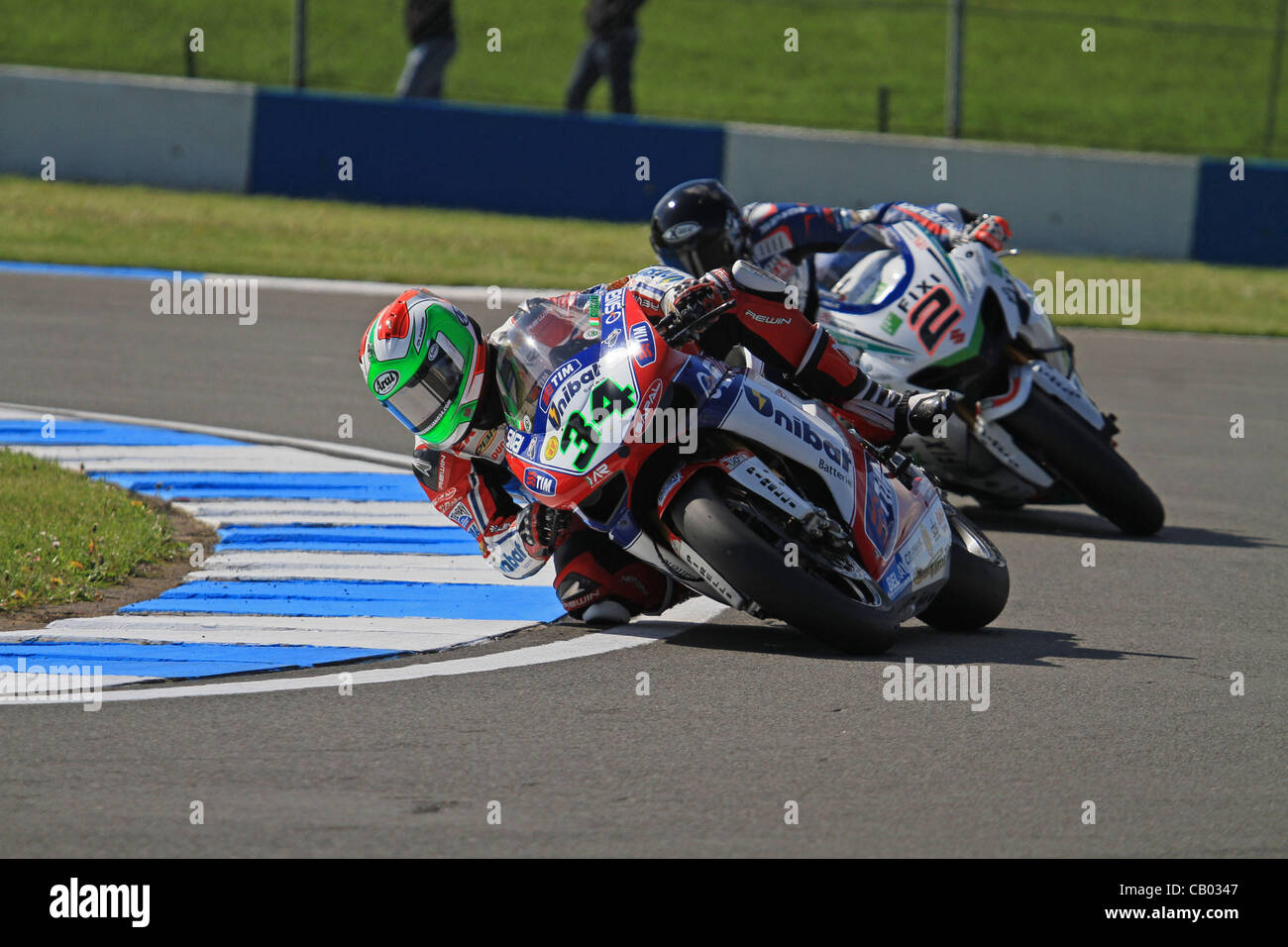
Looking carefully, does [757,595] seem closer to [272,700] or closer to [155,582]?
[272,700]

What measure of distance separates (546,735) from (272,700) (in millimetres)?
872

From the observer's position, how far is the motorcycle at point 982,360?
8.76 meters

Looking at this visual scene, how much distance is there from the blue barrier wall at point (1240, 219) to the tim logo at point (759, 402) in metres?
13.7

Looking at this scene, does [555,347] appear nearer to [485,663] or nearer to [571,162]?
[485,663]

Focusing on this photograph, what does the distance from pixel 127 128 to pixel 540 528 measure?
14.0 metres

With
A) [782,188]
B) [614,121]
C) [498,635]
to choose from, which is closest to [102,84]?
[614,121]

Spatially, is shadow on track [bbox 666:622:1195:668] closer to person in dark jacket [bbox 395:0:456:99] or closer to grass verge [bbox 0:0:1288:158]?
person in dark jacket [bbox 395:0:456:99]

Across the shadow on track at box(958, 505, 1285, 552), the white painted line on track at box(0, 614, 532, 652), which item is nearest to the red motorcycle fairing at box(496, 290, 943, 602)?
the white painted line on track at box(0, 614, 532, 652)

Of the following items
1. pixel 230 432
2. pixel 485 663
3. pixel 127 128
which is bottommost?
pixel 485 663

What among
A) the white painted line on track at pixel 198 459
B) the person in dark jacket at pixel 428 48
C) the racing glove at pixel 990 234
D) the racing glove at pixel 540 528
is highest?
the person in dark jacket at pixel 428 48

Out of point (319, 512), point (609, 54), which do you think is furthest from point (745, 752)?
point (609, 54)

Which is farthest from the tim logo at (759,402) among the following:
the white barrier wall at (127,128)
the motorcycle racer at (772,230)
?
the white barrier wall at (127,128)

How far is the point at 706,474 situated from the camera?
622 cm

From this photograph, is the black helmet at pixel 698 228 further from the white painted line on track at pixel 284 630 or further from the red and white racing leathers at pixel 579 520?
the white painted line on track at pixel 284 630
